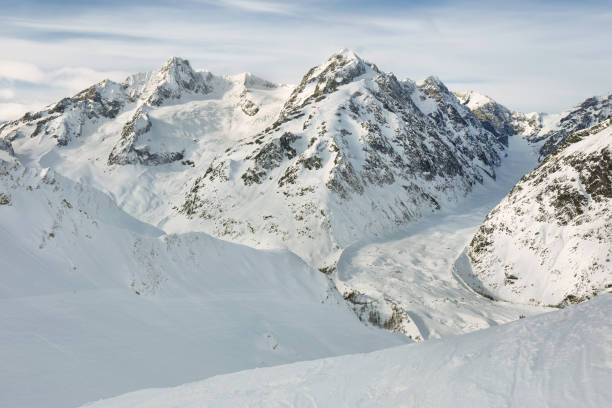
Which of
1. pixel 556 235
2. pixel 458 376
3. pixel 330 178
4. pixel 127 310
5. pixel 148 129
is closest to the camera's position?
pixel 458 376

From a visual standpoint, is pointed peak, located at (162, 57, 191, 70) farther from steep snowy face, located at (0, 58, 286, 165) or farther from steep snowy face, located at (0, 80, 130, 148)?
steep snowy face, located at (0, 80, 130, 148)

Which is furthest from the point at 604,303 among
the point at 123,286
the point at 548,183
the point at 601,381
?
the point at 548,183

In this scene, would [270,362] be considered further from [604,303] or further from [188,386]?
[604,303]

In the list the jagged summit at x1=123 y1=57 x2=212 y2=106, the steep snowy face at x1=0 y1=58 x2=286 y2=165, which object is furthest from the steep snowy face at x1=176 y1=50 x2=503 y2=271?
the jagged summit at x1=123 y1=57 x2=212 y2=106

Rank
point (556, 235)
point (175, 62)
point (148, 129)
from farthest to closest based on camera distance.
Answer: point (175, 62) → point (148, 129) → point (556, 235)

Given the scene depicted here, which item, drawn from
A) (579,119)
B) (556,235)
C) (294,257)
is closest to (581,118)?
(579,119)

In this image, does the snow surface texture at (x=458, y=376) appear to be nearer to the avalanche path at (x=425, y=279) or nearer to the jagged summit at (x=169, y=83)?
the avalanche path at (x=425, y=279)

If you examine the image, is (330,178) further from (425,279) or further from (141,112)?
(141,112)
